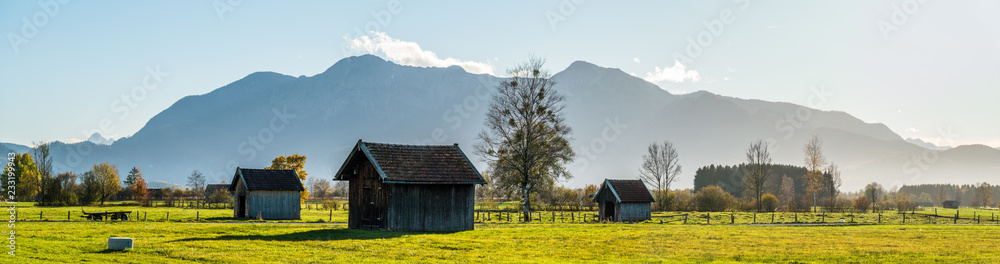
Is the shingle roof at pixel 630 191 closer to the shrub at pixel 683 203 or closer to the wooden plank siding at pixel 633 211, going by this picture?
the wooden plank siding at pixel 633 211

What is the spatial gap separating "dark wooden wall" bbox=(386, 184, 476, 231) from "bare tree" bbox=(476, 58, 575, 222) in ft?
61.2

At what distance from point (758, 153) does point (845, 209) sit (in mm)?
15053

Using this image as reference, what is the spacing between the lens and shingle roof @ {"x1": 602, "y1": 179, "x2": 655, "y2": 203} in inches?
2548

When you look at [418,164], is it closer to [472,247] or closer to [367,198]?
[367,198]

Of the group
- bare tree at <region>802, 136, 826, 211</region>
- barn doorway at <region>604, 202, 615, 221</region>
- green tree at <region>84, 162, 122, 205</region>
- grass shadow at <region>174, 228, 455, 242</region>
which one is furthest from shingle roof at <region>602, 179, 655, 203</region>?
green tree at <region>84, 162, 122, 205</region>

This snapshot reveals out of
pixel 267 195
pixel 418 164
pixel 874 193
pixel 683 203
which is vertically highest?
pixel 418 164

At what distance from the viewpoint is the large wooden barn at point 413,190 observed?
3609 centimetres

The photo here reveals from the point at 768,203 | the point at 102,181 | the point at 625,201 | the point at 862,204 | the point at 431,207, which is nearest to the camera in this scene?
the point at 431,207

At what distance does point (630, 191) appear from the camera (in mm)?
65812

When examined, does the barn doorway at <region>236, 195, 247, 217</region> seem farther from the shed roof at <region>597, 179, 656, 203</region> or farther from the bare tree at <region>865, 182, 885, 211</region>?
the bare tree at <region>865, 182, 885, 211</region>

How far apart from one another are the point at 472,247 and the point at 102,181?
91125 mm

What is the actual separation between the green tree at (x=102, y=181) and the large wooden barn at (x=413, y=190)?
7369cm

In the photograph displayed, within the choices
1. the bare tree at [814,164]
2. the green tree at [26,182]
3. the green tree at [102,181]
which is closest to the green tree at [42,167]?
the green tree at [26,182]

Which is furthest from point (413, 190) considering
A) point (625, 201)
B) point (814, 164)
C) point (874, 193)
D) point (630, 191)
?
point (874, 193)
